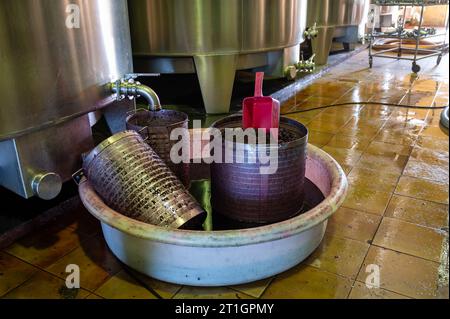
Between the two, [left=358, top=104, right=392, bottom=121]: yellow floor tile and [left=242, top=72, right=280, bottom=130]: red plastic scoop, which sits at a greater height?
[left=242, top=72, right=280, bottom=130]: red plastic scoop

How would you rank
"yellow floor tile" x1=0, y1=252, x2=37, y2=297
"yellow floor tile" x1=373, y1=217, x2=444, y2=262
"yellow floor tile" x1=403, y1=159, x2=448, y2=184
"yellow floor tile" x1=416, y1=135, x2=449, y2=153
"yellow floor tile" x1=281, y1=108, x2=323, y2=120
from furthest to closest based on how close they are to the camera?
"yellow floor tile" x1=281, y1=108, x2=323, y2=120
"yellow floor tile" x1=416, y1=135, x2=449, y2=153
"yellow floor tile" x1=403, y1=159, x2=448, y2=184
"yellow floor tile" x1=373, y1=217, x2=444, y2=262
"yellow floor tile" x1=0, y1=252, x2=37, y2=297

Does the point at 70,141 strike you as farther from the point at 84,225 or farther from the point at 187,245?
the point at 187,245

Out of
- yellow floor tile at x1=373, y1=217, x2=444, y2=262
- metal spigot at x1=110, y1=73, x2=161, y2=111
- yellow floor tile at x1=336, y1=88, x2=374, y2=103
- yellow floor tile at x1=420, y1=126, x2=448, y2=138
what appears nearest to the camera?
yellow floor tile at x1=373, y1=217, x2=444, y2=262

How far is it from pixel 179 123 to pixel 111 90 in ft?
0.83

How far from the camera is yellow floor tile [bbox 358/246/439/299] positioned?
3.05 ft

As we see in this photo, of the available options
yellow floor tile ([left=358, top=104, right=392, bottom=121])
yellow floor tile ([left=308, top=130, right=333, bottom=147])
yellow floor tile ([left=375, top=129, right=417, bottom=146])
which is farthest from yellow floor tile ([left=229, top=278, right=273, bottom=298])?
yellow floor tile ([left=358, top=104, right=392, bottom=121])

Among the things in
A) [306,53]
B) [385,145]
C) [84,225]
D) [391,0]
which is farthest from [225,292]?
[391,0]

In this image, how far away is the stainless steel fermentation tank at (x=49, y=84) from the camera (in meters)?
1.00

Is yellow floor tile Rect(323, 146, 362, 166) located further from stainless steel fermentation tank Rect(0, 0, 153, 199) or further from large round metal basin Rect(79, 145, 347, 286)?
stainless steel fermentation tank Rect(0, 0, 153, 199)

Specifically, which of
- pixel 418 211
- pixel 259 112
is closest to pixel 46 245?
pixel 259 112

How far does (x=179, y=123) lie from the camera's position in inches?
50.7

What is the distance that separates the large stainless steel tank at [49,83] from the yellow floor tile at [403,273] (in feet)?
2.82

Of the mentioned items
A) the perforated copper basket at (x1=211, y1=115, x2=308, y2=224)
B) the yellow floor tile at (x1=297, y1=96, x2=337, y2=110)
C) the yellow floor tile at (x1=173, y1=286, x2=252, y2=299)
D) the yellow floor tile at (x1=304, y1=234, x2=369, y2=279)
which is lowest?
the yellow floor tile at (x1=173, y1=286, x2=252, y2=299)

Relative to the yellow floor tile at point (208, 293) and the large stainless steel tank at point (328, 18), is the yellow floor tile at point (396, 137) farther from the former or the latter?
the large stainless steel tank at point (328, 18)
